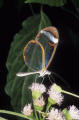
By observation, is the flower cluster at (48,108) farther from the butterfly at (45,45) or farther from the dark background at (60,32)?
the dark background at (60,32)

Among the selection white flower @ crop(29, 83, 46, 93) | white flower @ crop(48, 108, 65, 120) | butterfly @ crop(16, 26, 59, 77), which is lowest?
white flower @ crop(48, 108, 65, 120)

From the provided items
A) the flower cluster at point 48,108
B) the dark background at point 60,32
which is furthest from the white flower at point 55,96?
the dark background at point 60,32

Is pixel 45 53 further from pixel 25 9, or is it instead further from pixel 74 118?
pixel 25 9

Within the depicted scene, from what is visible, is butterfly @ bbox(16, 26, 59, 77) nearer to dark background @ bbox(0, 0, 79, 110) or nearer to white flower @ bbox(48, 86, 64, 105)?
white flower @ bbox(48, 86, 64, 105)

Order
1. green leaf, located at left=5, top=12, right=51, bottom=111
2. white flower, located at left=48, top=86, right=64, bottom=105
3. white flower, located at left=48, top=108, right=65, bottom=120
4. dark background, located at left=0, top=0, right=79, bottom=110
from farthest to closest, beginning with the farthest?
dark background, located at left=0, top=0, right=79, bottom=110
green leaf, located at left=5, top=12, right=51, bottom=111
white flower, located at left=48, top=86, right=64, bottom=105
white flower, located at left=48, top=108, right=65, bottom=120

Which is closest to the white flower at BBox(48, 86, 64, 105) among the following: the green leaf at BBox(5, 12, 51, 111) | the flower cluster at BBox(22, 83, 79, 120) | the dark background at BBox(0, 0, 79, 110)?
the flower cluster at BBox(22, 83, 79, 120)
